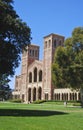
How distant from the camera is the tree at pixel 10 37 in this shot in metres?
30.0

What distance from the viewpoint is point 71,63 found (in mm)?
50531

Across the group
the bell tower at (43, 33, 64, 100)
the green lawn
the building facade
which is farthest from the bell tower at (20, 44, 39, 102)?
the green lawn

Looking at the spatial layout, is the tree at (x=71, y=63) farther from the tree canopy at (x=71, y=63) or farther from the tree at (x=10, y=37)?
the tree at (x=10, y=37)

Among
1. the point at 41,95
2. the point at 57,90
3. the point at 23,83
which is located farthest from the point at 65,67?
the point at 23,83

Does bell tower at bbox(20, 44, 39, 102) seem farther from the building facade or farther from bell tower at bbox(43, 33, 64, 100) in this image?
bell tower at bbox(43, 33, 64, 100)

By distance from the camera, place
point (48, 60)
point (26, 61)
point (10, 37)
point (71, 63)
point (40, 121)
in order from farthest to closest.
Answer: point (26, 61) → point (48, 60) → point (71, 63) → point (10, 37) → point (40, 121)

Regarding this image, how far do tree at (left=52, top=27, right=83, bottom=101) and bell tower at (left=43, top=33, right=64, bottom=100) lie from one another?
47.7 metres

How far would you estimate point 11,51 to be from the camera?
31.5 meters

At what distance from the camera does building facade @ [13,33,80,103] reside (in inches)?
3858

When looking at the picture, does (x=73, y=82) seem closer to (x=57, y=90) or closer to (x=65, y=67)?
(x=65, y=67)

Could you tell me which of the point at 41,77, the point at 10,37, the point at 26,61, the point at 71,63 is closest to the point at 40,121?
the point at 10,37

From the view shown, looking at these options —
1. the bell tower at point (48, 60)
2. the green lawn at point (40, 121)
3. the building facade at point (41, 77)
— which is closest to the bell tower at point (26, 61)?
the building facade at point (41, 77)

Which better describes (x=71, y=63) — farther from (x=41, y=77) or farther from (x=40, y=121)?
(x=41, y=77)

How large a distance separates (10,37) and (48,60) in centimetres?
7125
